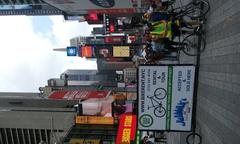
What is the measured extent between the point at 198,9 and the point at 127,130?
16137 millimetres

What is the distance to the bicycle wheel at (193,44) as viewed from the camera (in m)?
12.6

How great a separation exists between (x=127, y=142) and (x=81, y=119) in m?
10.3

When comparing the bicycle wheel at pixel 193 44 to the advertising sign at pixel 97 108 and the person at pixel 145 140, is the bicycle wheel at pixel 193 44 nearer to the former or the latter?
the person at pixel 145 140

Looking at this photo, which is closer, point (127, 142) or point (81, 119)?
point (127, 142)

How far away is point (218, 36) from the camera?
10594mm

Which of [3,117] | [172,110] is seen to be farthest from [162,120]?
[3,117]

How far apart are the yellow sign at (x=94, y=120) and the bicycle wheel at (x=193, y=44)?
2107cm

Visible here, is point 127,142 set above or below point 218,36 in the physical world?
below

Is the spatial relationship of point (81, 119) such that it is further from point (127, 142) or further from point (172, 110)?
point (172, 110)

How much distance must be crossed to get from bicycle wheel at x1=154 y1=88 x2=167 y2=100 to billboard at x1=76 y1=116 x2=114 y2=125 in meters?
24.8

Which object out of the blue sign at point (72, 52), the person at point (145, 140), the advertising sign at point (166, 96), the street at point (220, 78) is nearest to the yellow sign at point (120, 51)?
the blue sign at point (72, 52)

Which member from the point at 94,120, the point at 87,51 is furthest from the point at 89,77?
the point at 94,120

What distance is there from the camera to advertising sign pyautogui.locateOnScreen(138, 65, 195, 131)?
1035cm

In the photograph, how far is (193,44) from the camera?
532 inches
